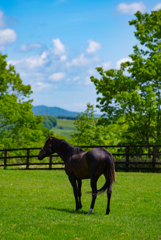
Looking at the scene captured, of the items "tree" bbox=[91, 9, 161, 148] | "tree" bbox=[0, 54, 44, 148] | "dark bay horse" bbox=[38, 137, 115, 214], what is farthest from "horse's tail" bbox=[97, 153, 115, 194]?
"tree" bbox=[0, 54, 44, 148]

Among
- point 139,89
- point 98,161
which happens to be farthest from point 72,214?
point 139,89

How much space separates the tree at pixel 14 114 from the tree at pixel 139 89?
37.3 feet

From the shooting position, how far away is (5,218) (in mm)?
7633

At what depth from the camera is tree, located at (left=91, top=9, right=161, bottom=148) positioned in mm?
25031

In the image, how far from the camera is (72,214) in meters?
7.95

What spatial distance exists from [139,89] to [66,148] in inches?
735

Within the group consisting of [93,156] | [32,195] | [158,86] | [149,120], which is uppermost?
[158,86]

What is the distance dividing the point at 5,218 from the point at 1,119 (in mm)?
29129

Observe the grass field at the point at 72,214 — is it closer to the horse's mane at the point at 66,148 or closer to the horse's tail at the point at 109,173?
the horse's tail at the point at 109,173

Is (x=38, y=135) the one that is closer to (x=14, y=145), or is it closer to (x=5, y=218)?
(x=14, y=145)

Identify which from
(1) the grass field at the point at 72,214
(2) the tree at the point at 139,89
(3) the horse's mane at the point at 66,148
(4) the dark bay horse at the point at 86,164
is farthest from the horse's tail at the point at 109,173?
(2) the tree at the point at 139,89

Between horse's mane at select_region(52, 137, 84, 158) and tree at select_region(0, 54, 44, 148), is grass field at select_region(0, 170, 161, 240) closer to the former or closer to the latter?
horse's mane at select_region(52, 137, 84, 158)

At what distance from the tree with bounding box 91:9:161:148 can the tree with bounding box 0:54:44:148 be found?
11364mm

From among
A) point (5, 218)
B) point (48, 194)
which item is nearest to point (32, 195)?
point (48, 194)
